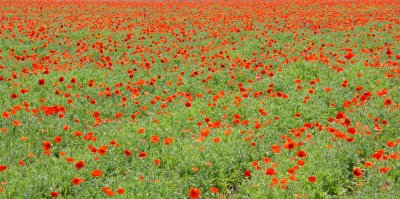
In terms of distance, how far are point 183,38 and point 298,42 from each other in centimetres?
391

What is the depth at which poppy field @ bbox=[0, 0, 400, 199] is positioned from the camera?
544 cm

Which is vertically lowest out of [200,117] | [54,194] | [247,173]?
[200,117]

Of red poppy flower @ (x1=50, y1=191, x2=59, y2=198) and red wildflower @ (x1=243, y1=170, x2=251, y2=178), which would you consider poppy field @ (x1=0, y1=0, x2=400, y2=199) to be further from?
red poppy flower @ (x1=50, y1=191, x2=59, y2=198)

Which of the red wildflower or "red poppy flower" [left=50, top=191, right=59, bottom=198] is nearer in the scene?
"red poppy flower" [left=50, top=191, right=59, bottom=198]

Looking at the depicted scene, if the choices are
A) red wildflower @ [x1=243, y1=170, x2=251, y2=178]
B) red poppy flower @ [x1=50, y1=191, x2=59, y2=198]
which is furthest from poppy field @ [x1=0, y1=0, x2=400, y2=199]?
red poppy flower @ [x1=50, y1=191, x2=59, y2=198]

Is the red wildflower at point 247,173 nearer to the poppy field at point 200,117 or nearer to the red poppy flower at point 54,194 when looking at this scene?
the poppy field at point 200,117

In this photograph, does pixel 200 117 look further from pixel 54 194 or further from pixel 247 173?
pixel 54 194

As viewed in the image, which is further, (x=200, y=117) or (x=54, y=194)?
(x=200, y=117)

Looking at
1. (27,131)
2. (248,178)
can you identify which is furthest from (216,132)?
Answer: (27,131)

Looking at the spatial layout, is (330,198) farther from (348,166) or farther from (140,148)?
(140,148)

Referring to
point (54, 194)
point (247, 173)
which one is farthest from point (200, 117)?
point (54, 194)

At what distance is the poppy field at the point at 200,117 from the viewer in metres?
5.44

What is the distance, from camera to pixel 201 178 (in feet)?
18.3

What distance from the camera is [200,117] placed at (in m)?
7.70
